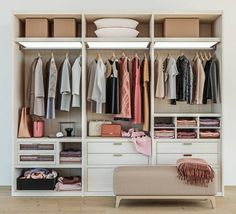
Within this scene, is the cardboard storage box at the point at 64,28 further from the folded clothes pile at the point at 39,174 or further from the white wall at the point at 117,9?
the folded clothes pile at the point at 39,174

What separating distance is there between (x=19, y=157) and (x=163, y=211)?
192 centimetres

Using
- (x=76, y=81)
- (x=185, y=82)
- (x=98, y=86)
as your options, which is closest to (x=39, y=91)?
(x=76, y=81)

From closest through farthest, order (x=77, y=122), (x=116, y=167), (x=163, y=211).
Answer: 1. (x=163, y=211)
2. (x=116, y=167)
3. (x=77, y=122)

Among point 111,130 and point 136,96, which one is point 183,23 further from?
point 111,130

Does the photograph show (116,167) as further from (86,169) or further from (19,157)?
(19,157)

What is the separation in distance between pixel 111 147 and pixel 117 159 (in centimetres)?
17

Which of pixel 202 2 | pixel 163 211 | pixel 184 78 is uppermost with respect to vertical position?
pixel 202 2

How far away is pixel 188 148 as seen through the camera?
16.6 feet

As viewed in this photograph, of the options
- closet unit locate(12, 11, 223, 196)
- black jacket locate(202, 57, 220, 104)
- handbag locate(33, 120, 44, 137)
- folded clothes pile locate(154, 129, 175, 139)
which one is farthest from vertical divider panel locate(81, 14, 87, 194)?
black jacket locate(202, 57, 220, 104)

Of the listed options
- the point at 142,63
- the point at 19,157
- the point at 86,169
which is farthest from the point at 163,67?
the point at 19,157

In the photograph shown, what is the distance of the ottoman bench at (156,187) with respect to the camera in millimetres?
4430

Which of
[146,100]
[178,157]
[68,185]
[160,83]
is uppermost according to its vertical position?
[160,83]

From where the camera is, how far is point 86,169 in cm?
504

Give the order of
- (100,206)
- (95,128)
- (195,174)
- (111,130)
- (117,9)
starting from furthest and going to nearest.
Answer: (117,9) < (95,128) < (111,130) < (100,206) < (195,174)
